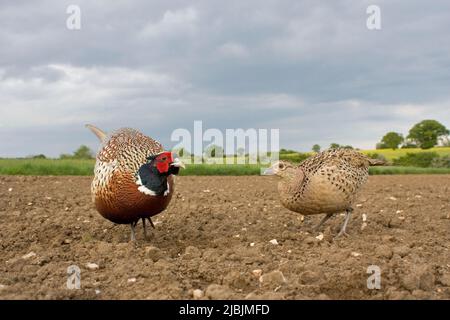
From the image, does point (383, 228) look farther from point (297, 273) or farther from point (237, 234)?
point (297, 273)

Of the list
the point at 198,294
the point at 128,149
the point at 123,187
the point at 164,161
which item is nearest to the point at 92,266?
the point at 123,187

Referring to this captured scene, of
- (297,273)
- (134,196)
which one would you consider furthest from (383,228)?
(134,196)

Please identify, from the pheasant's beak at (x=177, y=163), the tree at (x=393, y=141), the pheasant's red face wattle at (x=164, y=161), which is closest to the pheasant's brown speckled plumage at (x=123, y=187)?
the pheasant's red face wattle at (x=164, y=161)

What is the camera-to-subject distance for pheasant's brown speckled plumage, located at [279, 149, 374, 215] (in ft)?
20.4

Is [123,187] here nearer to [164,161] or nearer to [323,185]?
[164,161]

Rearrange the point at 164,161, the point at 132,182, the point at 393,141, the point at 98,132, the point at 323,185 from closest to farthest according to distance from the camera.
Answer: the point at 164,161 → the point at 132,182 → the point at 323,185 → the point at 98,132 → the point at 393,141

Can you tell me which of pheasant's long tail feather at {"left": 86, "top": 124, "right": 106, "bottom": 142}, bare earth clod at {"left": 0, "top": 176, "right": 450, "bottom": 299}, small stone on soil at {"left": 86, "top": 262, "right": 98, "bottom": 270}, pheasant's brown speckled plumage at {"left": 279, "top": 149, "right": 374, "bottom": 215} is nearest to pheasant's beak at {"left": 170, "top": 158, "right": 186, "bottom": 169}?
bare earth clod at {"left": 0, "top": 176, "right": 450, "bottom": 299}

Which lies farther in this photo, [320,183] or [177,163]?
[320,183]

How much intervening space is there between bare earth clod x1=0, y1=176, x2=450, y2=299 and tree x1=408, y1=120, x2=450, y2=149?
1220 inches

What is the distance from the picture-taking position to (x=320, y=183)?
6195 millimetres

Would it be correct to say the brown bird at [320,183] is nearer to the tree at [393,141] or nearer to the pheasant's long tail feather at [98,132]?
the pheasant's long tail feather at [98,132]

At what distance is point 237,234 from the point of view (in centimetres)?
665

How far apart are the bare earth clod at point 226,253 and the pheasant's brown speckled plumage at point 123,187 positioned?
16.0 inches

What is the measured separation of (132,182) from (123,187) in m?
0.12
